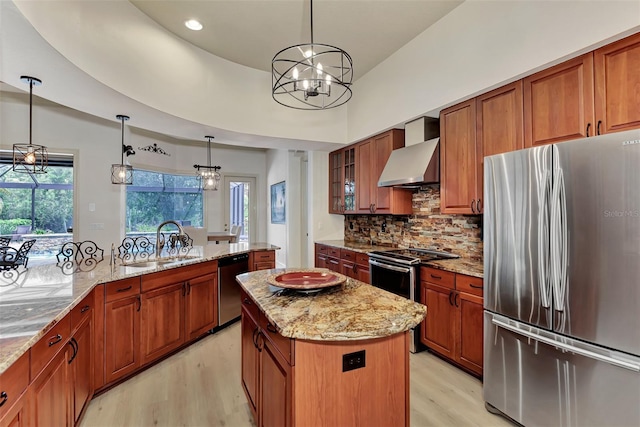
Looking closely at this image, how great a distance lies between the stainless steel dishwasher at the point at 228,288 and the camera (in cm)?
347

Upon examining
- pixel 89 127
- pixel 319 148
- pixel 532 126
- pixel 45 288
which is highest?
pixel 89 127

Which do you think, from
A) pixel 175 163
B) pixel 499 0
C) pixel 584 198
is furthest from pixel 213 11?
pixel 175 163

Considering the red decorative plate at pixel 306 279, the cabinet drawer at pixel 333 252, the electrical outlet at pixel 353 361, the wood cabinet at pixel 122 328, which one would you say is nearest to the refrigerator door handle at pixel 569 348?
the red decorative plate at pixel 306 279

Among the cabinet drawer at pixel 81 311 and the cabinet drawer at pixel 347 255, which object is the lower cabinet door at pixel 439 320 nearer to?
the cabinet drawer at pixel 347 255

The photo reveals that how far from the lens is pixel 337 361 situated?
1.29m

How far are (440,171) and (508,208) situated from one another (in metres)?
1.14

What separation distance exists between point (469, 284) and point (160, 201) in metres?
6.65

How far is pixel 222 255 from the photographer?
3400mm

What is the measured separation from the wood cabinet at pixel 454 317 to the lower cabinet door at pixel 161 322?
236 centimetres

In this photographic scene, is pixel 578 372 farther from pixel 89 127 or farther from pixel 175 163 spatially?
pixel 175 163

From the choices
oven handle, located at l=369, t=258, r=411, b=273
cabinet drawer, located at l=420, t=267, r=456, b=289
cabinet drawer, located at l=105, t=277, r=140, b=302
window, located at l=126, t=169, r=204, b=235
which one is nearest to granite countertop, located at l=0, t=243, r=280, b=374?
cabinet drawer, located at l=105, t=277, r=140, b=302

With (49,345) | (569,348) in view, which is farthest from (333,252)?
(49,345)

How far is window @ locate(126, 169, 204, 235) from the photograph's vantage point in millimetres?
6336

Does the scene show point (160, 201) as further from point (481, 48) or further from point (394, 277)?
point (481, 48)
